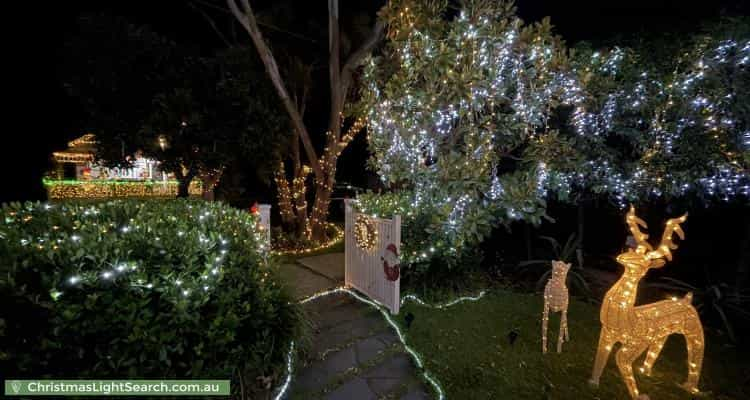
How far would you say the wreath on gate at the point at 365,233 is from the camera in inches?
157

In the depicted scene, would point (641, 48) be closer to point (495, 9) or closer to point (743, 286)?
point (495, 9)

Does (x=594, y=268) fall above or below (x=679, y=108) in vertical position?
below

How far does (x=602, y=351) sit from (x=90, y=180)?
1460 cm

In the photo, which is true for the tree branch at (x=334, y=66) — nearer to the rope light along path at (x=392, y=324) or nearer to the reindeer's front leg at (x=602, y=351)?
the rope light along path at (x=392, y=324)

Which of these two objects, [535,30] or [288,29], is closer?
[535,30]

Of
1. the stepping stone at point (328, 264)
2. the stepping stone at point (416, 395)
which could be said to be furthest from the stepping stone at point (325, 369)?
the stepping stone at point (328, 264)

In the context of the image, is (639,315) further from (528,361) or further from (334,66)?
(334,66)

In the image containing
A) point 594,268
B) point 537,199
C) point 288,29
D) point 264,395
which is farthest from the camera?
point 288,29

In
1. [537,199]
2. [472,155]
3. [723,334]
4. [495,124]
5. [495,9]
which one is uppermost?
[495,9]

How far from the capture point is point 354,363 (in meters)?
2.86

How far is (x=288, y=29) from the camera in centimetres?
754

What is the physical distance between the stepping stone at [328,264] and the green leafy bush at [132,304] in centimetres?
247

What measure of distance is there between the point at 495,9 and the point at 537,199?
2526 millimetres

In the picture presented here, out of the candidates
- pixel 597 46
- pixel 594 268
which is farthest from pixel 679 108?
pixel 594 268
